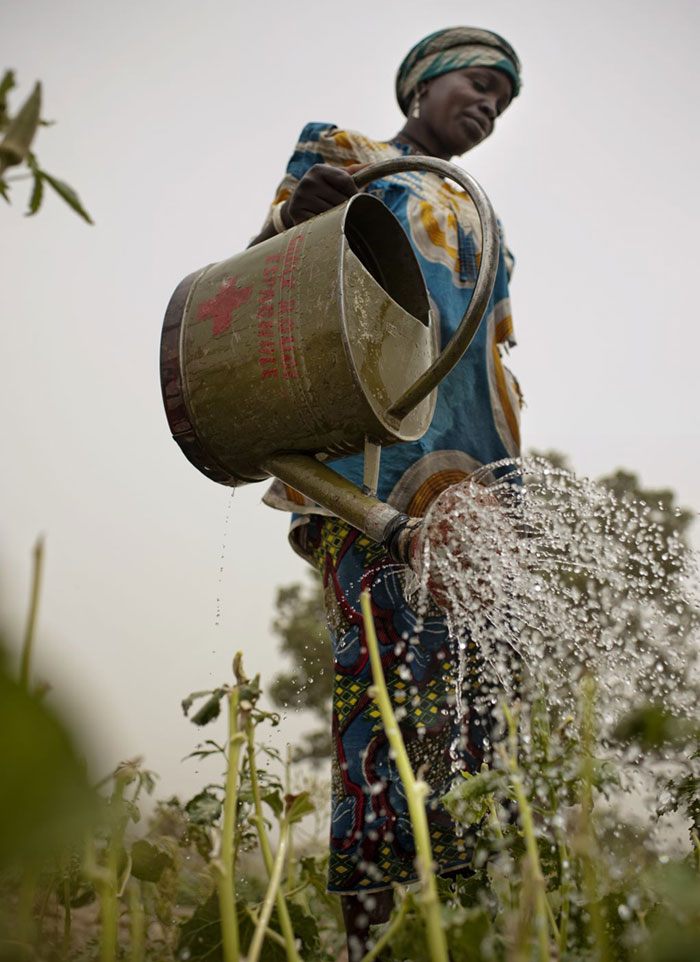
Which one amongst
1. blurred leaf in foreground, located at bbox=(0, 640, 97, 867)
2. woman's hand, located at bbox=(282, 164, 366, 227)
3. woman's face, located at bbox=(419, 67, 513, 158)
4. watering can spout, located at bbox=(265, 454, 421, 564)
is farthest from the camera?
woman's face, located at bbox=(419, 67, 513, 158)

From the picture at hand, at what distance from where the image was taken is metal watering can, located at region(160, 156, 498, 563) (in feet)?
3.92

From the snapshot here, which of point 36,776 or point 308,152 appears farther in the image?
point 308,152

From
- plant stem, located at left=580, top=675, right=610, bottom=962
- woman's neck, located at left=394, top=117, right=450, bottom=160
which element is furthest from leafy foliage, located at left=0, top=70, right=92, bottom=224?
woman's neck, located at left=394, top=117, right=450, bottom=160

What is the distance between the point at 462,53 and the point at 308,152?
51cm

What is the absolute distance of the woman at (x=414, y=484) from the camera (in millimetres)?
1390

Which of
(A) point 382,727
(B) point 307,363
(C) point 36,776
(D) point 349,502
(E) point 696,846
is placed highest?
(B) point 307,363

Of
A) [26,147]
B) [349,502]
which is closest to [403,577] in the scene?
[349,502]

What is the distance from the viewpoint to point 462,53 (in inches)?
77.5

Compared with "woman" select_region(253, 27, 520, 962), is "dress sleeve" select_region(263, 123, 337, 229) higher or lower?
higher

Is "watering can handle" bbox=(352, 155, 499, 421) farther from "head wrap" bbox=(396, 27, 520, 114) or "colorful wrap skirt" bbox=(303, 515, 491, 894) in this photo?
"head wrap" bbox=(396, 27, 520, 114)

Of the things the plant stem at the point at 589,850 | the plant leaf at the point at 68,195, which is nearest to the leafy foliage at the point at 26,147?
the plant leaf at the point at 68,195

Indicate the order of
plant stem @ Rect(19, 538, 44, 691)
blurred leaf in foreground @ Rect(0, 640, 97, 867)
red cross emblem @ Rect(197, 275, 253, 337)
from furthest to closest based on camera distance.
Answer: red cross emblem @ Rect(197, 275, 253, 337), plant stem @ Rect(19, 538, 44, 691), blurred leaf in foreground @ Rect(0, 640, 97, 867)

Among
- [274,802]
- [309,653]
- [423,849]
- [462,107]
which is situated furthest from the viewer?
[309,653]

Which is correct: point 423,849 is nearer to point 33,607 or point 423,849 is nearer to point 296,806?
point 33,607
